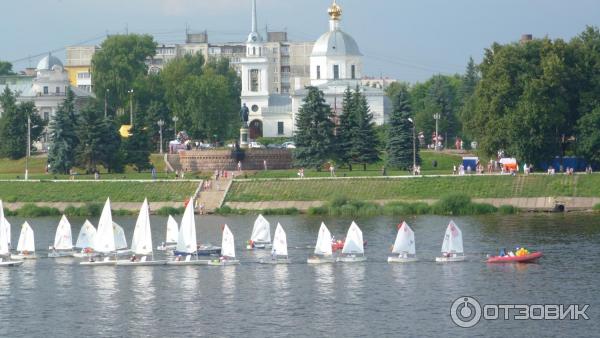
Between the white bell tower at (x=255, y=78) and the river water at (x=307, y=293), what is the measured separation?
7436cm

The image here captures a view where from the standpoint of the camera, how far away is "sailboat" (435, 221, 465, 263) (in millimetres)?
77625

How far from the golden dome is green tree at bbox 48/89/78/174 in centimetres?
3936

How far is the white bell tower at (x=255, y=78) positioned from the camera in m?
162

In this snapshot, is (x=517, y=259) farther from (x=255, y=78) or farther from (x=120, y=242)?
(x=255, y=78)

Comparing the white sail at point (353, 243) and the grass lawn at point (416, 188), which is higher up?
the grass lawn at point (416, 188)

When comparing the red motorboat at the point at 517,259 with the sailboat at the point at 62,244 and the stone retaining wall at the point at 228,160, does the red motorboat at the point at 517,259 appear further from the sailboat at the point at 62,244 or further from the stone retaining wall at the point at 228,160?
the stone retaining wall at the point at 228,160

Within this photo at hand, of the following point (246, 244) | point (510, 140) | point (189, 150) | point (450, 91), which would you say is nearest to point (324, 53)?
point (450, 91)

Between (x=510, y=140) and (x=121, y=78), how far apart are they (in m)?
70.2

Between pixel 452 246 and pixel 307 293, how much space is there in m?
11.5

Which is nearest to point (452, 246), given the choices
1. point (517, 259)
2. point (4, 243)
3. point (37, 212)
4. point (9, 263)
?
point (517, 259)

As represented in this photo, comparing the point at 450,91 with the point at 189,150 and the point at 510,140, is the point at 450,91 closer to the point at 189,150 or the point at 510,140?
the point at 189,150

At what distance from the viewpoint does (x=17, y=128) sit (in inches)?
5561

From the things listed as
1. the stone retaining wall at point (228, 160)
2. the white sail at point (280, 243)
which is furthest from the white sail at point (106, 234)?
the stone retaining wall at point (228, 160)

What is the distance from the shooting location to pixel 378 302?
66.3m
